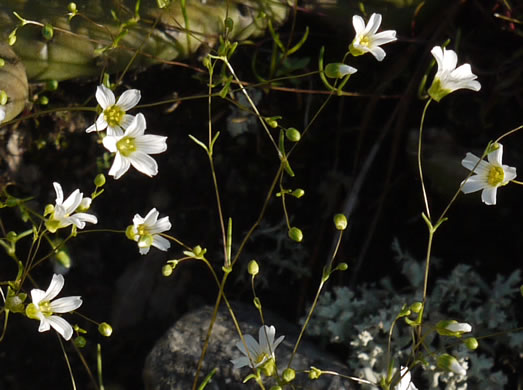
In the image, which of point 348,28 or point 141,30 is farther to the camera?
point 348,28

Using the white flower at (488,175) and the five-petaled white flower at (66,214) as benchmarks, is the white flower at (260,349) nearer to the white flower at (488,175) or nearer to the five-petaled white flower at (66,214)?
the five-petaled white flower at (66,214)

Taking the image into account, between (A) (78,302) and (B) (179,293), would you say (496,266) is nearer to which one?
(B) (179,293)

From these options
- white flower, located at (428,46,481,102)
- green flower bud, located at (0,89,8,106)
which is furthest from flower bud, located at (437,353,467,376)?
green flower bud, located at (0,89,8,106)

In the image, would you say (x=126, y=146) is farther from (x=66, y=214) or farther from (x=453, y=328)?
(x=453, y=328)

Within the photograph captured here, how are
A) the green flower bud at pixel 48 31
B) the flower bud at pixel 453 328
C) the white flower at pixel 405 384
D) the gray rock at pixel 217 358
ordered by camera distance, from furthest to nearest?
the gray rock at pixel 217 358
the green flower bud at pixel 48 31
the white flower at pixel 405 384
the flower bud at pixel 453 328

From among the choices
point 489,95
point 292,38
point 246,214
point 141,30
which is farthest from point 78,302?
point 489,95

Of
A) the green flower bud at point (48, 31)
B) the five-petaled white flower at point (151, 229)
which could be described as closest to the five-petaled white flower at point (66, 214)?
the five-petaled white flower at point (151, 229)
